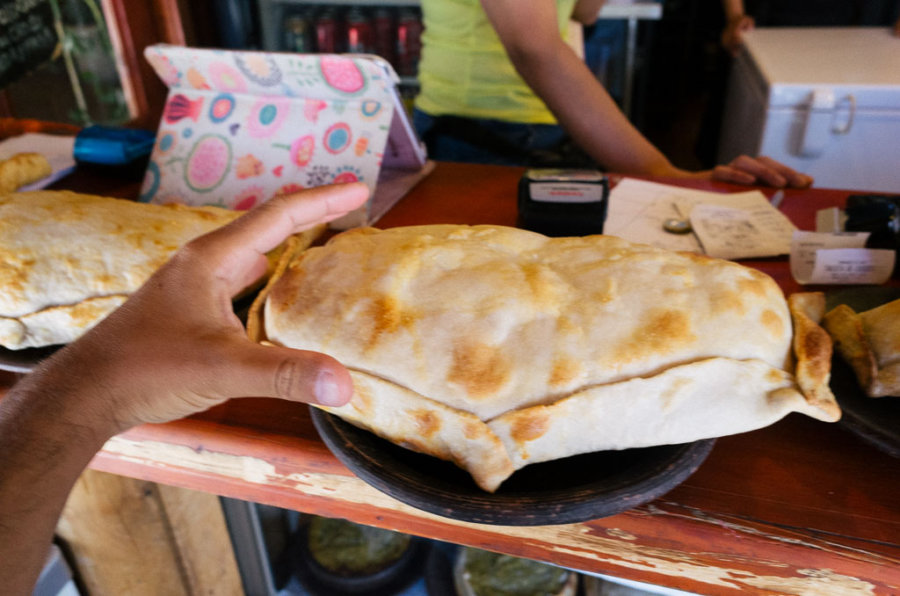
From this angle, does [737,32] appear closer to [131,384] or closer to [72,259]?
[72,259]

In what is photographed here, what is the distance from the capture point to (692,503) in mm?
640

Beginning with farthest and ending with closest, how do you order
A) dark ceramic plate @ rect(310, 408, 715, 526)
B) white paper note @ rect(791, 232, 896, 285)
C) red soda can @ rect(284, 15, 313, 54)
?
red soda can @ rect(284, 15, 313, 54)
white paper note @ rect(791, 232, 896, 285)
dark ceramic plate @ rect(310, 408, 715, 526)

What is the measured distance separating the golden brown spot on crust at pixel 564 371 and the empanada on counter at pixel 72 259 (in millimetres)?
532

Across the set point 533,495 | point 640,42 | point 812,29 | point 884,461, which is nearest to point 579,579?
point 884,461

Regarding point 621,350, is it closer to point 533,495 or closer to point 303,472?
point 533,495

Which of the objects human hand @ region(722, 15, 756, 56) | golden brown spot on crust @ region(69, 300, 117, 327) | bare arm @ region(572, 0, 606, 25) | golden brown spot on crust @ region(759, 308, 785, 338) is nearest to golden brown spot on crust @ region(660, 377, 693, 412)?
golden brown spot on crust @ region(759, 308, 785, 338)

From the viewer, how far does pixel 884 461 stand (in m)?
0.68

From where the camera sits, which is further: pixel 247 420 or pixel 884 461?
pixel 247 420

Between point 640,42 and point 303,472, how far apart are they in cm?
423

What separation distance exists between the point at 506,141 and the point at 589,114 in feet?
1.14

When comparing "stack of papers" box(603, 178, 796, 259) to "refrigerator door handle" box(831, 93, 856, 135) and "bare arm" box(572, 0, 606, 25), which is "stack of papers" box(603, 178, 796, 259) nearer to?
"bare arm" box(572, 0, 606, 25)

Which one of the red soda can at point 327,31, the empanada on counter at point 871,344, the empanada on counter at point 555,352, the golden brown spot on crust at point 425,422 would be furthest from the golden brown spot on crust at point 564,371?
the red soda can at point 327,31

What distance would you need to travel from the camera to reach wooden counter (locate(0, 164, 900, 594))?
0.60 meters

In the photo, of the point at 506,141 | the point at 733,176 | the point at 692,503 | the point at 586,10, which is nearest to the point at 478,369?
the point at 692,503
